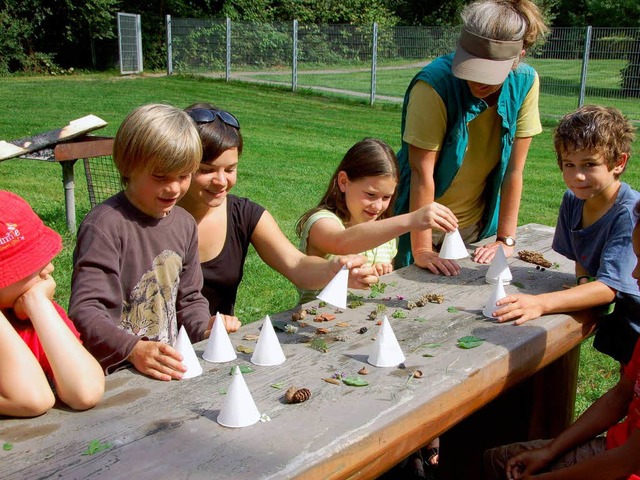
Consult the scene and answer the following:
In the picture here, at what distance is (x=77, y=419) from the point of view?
5.90 ft

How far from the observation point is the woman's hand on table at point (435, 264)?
3.24m

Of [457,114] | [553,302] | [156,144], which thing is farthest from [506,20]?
[156,144]

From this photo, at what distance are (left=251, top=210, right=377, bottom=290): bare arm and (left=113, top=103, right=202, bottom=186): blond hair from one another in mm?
659

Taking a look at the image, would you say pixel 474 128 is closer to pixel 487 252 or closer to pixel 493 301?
pixel 487 252

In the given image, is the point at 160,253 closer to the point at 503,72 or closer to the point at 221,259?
the point at 221,259

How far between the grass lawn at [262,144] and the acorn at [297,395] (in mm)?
2556

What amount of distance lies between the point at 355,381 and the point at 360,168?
1.44 m

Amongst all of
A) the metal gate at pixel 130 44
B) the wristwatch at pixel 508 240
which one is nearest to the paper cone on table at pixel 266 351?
the wristwatch at pixel 508 240

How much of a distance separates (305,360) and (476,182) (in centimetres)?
189

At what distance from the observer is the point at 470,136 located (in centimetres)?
358

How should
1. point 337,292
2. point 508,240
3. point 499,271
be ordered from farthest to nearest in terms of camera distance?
point 508,240, point 499,271, point 337,292

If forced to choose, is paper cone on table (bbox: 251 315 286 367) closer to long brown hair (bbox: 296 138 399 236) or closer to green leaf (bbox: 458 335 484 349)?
green leaf (bbox: 458 335 484 349)

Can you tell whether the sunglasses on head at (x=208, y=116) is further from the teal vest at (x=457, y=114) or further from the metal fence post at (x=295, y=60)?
the metal fence post at (x=295, y=60)

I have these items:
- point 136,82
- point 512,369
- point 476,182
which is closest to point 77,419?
point 512,369
